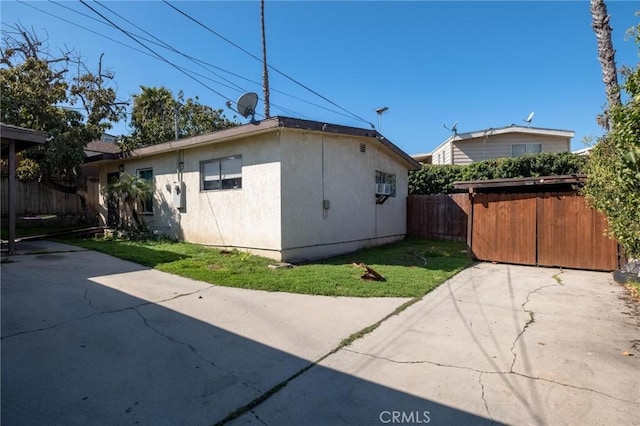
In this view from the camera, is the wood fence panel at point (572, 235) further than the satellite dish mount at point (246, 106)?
No

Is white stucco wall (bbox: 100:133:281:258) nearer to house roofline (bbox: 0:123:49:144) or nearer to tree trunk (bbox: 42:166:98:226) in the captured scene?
house roofline (bbox: 0:123:49:144)

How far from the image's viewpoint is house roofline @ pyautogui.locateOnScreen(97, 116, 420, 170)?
8.12 meters

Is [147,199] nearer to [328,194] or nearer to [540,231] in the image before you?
[328,194]

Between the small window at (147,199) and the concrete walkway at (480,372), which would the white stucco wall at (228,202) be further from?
the concrete walkway at (480,372)

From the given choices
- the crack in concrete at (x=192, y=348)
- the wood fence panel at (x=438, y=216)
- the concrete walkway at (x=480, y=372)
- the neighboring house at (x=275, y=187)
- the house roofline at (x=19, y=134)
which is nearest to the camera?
the concrete walkway at (x=480, y=372)

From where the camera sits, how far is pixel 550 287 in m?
6.86

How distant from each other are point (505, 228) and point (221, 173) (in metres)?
7.99

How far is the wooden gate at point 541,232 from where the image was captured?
8281mm

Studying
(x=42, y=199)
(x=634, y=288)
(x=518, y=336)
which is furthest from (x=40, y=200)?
(x=634, y=288)

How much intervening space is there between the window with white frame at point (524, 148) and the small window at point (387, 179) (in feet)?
31.3

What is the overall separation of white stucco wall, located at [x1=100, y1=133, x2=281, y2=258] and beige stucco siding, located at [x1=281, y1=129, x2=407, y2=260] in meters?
0.39

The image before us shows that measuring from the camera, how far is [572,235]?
336 inches

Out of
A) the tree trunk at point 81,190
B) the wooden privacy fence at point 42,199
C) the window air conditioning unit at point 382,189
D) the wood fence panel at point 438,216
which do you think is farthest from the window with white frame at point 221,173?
the wooden privacy fence at point 42,199

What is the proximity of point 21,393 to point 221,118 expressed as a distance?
24.6m
